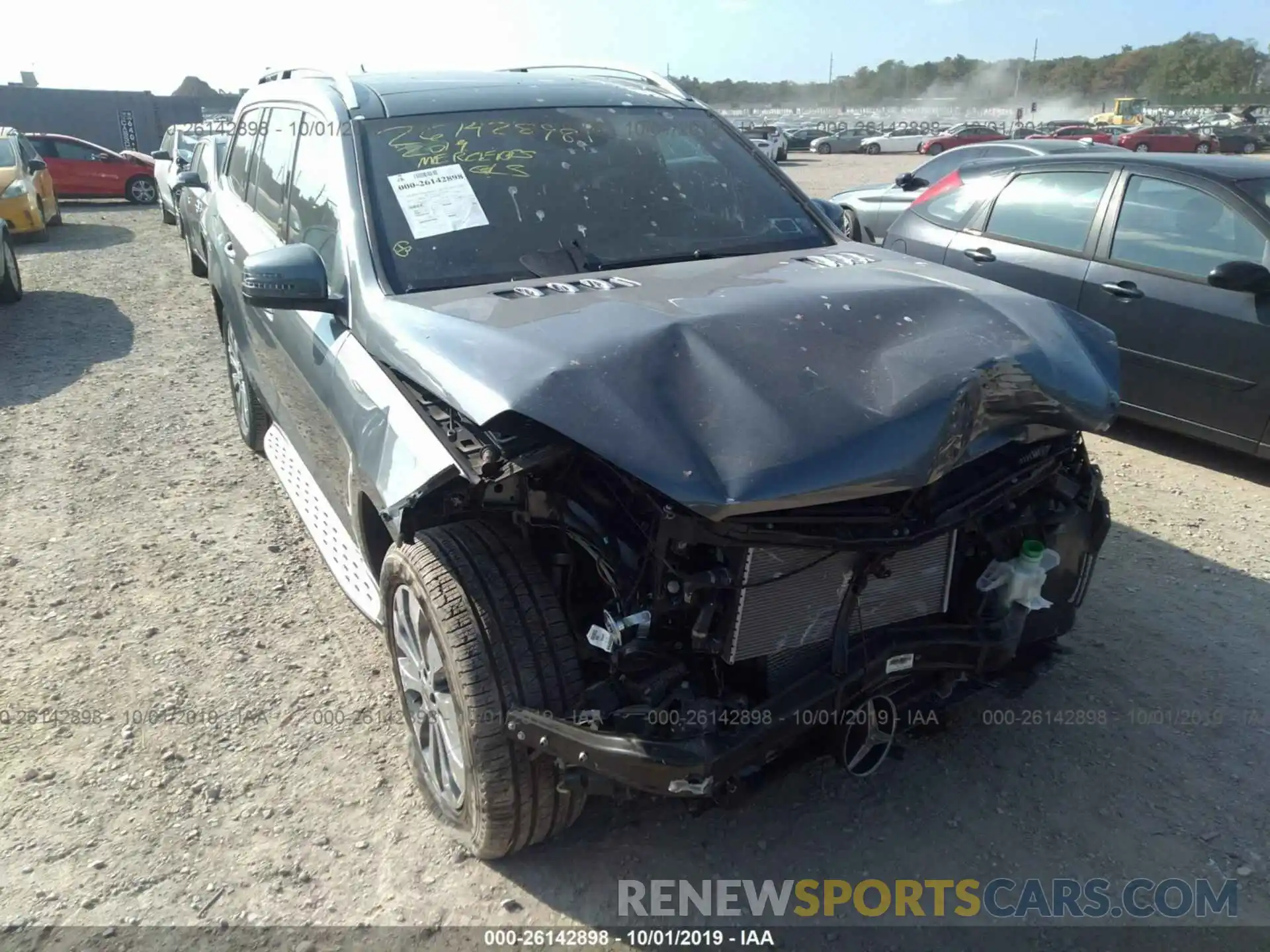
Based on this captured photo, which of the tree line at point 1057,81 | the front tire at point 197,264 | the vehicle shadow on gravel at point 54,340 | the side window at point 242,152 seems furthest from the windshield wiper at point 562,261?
the tree line at point 1057,81

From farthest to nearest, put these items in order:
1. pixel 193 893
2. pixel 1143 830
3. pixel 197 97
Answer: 1. pixel 197 97
2. pixel 1143 830
3. pixel 193 893

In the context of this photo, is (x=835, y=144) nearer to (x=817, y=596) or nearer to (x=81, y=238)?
(x=81, y=238)

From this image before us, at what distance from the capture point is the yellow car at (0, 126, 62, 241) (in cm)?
1219

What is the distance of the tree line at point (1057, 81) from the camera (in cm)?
6500

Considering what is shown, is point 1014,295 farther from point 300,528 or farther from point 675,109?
point 300,528

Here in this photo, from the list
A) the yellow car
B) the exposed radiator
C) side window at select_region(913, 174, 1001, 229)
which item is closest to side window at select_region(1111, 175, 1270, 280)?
side window at select_region(913, 174, 1001, 229)

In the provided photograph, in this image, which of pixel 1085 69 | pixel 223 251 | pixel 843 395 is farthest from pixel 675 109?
pixel 1085 69

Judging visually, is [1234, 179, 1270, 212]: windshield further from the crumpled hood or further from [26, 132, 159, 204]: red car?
[26, 132, 159, 204]: red car

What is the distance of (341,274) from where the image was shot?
297 centimetres

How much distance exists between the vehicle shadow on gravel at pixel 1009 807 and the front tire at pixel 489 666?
25 cm

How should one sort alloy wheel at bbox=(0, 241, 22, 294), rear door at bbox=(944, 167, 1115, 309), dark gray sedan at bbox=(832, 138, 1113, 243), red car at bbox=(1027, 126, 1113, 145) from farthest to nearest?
red car at bbox=(1027, 126, 1113, 145) < dark gray sedan at bbox=(832, 138, 1113, 243) < alloy wheel at bbox=(0, 241, 22, 294) < rear door at bbox=(944, 167, 1115, 309)

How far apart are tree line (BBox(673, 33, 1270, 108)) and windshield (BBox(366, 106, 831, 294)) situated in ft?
185

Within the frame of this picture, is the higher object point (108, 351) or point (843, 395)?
point (843, 395)

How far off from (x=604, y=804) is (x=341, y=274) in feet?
5.99
